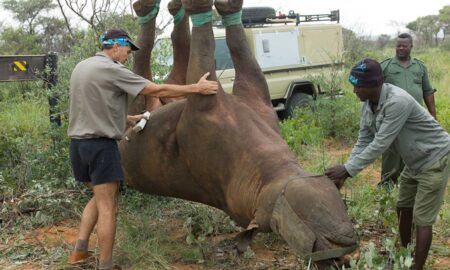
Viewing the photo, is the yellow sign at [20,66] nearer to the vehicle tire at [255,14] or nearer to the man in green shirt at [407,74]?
the man in green shirt at [407,74]

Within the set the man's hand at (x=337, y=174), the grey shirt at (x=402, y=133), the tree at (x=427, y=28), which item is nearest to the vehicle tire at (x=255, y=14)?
the grey shirt at (x=402, y=133)

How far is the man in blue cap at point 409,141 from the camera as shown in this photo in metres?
4.25

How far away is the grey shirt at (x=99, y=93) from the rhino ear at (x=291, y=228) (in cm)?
145

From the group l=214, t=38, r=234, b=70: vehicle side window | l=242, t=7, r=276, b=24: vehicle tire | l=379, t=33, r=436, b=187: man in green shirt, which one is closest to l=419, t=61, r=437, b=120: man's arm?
l=379, t=33, r=436, b=187: man in green shirt

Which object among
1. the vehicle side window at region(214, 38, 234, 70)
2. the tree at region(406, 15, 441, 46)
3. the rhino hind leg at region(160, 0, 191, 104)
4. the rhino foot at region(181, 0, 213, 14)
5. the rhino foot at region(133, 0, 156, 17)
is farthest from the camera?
the tree at region(406, 15, 441, 46)

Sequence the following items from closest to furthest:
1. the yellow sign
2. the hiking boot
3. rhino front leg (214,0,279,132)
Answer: rhino front leg (214,0,279,132), the hiking boot, the yellow sign

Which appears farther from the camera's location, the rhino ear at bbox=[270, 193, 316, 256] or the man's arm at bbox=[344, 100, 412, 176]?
the man's arm at bbox=[344, 100, 412, 176]

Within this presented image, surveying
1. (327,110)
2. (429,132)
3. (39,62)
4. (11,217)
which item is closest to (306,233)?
(429,132)

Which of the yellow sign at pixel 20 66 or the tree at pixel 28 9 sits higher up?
the tree at pixel 28 9

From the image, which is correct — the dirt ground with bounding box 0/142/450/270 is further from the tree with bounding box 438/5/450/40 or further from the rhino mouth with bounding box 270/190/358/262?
the tree with bounding box 438/5/450/40

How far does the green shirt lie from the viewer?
6.63m

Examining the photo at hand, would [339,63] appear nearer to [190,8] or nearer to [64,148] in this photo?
[64,148]

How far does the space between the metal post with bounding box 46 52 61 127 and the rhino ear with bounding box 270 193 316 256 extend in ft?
12.3

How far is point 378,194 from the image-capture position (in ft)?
21.0
